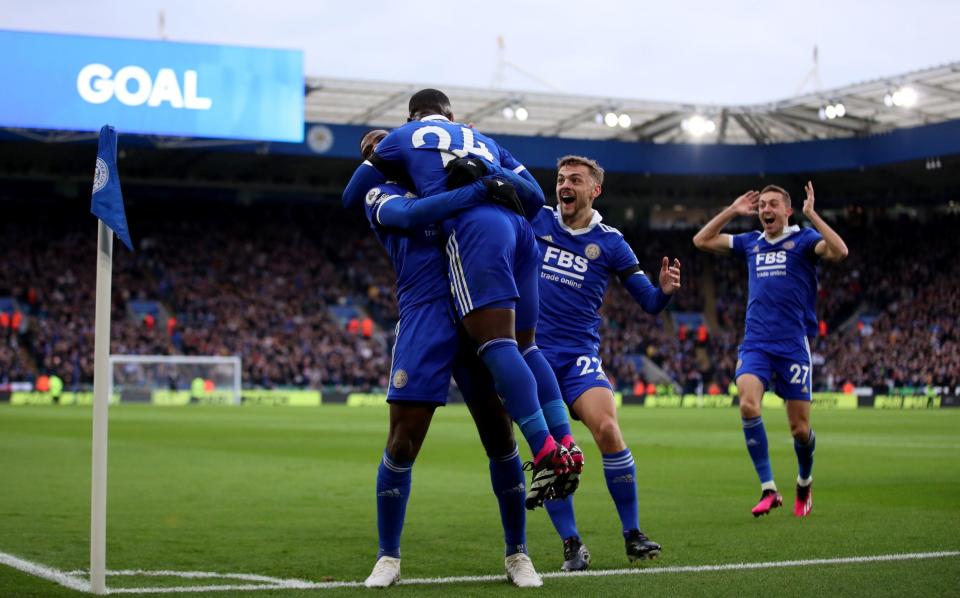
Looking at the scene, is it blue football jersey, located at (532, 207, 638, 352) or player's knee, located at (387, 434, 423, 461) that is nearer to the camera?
player's knee, located at (387, 434, 423, 461)

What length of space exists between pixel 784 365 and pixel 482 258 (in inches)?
214

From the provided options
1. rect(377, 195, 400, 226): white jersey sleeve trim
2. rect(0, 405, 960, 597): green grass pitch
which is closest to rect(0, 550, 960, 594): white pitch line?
rect(0, 405, 960, 597): green grass pitch

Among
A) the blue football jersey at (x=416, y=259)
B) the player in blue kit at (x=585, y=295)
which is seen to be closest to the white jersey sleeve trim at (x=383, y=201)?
the blue football jersey at (x=416, y=259)

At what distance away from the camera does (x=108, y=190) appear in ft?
19.9

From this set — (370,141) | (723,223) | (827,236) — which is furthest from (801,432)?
(370,141)

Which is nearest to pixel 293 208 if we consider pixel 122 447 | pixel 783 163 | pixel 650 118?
pixel 650 118

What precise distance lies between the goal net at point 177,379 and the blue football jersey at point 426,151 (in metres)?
36.8

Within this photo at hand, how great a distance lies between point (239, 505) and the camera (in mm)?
11250

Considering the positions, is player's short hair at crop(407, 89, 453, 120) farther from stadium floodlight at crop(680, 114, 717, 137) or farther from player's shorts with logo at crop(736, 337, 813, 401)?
stadium floodlight at crop(680, 114, 717, 137)

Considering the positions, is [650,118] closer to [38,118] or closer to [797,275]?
[38,118]

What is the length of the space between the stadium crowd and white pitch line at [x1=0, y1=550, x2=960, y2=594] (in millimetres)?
38290

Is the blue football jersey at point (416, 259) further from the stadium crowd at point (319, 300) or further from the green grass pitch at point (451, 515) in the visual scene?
the stadium crowd at point (319, 300)

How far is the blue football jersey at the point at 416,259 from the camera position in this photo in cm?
635

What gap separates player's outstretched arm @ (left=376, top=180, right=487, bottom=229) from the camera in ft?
20.1
